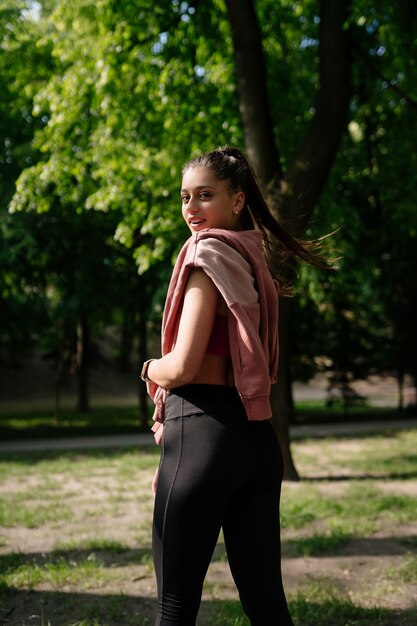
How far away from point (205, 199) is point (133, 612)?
8.60 ft

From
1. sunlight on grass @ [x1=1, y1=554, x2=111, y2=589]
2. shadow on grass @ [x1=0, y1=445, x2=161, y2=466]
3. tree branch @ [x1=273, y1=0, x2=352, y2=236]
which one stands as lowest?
shadow on grass @ [x1=0, y1=445, x2=161, y2=466]

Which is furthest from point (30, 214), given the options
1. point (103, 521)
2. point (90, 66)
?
point (103, 521)

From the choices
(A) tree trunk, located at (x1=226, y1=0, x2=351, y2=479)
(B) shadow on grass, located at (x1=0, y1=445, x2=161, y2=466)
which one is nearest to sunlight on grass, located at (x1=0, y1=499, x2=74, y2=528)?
(A) tree trunk, located at (x1=226, y1=0, x2=351, y2=479)

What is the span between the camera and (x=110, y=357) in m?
42.3

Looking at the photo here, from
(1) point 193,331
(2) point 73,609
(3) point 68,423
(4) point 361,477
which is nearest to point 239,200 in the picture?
(1) point 193,331

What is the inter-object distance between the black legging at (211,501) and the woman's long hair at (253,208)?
0.64 m

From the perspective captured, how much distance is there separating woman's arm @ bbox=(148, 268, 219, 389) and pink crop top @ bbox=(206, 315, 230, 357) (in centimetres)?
6

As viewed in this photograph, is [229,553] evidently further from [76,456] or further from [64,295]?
[64,295]

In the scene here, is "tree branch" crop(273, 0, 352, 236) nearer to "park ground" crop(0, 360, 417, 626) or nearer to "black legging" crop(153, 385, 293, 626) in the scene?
"park ground" crop(0, 360, 417, 626)

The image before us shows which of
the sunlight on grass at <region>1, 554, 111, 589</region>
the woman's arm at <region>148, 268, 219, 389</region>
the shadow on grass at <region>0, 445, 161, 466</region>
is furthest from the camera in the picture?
the shadow on grass at <region>0, 445, 161, 466</region>

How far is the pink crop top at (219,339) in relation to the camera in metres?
2.10

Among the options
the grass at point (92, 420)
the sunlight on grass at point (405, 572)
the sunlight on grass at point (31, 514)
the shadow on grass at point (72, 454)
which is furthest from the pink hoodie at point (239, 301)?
the grass at point (92, 420)

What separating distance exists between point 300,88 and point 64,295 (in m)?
8.12

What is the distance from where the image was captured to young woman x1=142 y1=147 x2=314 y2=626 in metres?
2.02
